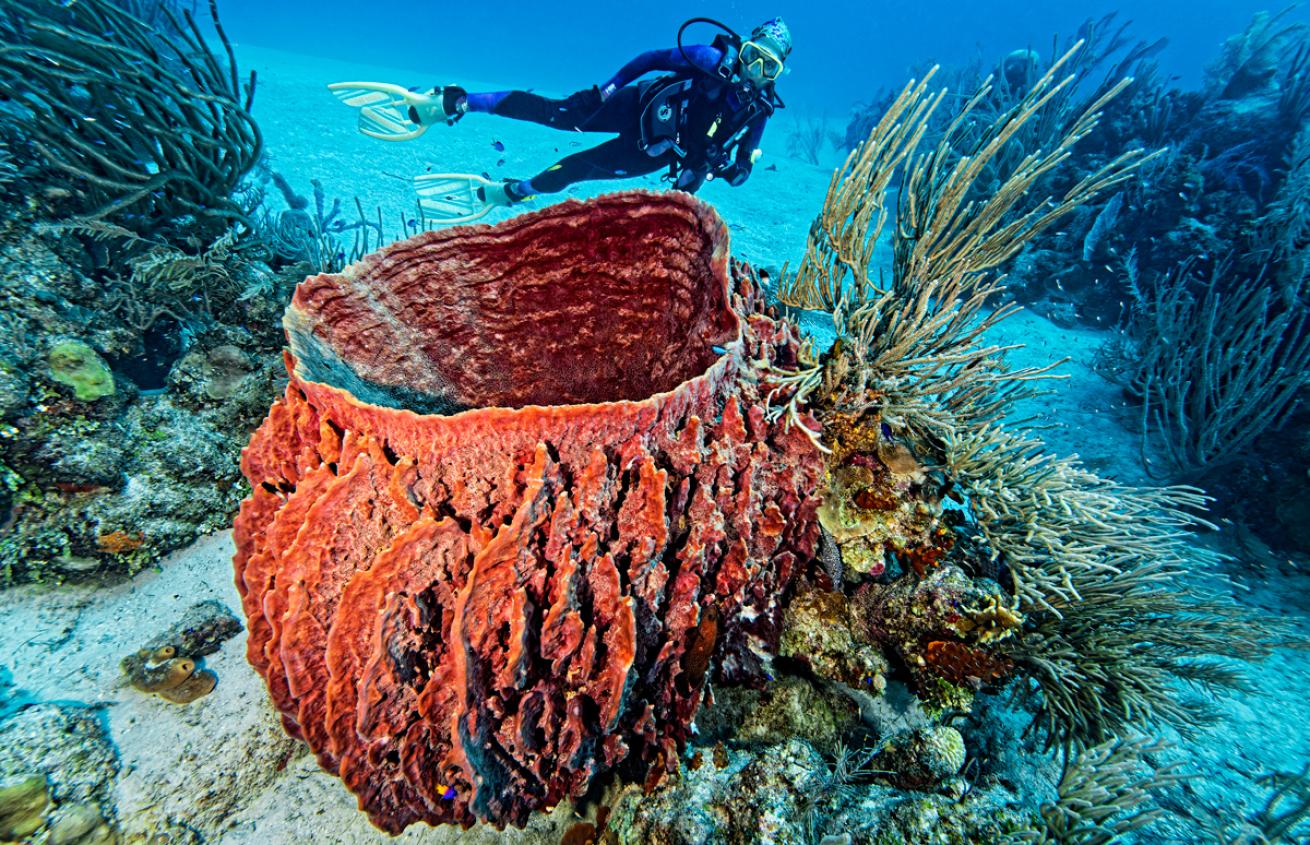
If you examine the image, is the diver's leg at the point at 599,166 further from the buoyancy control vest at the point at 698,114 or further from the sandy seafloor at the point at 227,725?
the sandy seafloor at the point at 227,725

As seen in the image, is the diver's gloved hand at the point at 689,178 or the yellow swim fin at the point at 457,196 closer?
the diver's gloved hand at the point at 689,178

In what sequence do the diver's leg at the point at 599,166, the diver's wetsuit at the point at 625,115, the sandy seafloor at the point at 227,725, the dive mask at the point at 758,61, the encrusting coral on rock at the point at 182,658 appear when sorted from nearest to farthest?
the sandy seafloor at the point at 227,725 < the encrusting coral on rock at the point at 182,658 < the dive mask at the point at 758,61 < the diver's wetsuit at the point at 625,115 < the diver's leg at the point at 599,166

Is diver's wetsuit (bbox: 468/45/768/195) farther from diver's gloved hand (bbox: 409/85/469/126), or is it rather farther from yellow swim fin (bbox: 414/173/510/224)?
yellow swim fin (bbox: 414/173/510/224)

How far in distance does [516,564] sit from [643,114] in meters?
7.94

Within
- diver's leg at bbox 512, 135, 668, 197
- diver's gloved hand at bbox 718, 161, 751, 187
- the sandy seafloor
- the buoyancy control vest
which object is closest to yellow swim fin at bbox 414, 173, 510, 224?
diver's leg at bbox 512, 135, 668, 197

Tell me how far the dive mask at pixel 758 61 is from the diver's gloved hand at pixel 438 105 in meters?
4.74

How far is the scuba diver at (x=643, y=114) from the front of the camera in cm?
756

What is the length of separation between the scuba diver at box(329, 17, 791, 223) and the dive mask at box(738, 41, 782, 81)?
1 cm

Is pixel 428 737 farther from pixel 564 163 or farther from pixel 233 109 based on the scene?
pixel 564 163

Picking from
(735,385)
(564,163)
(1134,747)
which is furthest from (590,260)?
(564,163)

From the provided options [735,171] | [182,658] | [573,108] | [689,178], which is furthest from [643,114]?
[182,658]

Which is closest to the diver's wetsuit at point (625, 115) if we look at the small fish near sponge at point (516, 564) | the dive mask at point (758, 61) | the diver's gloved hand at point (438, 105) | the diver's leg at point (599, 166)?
the diver's leg at point (599, 166)

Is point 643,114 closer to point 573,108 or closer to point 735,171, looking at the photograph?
point 573,108

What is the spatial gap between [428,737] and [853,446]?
6.93 ft
